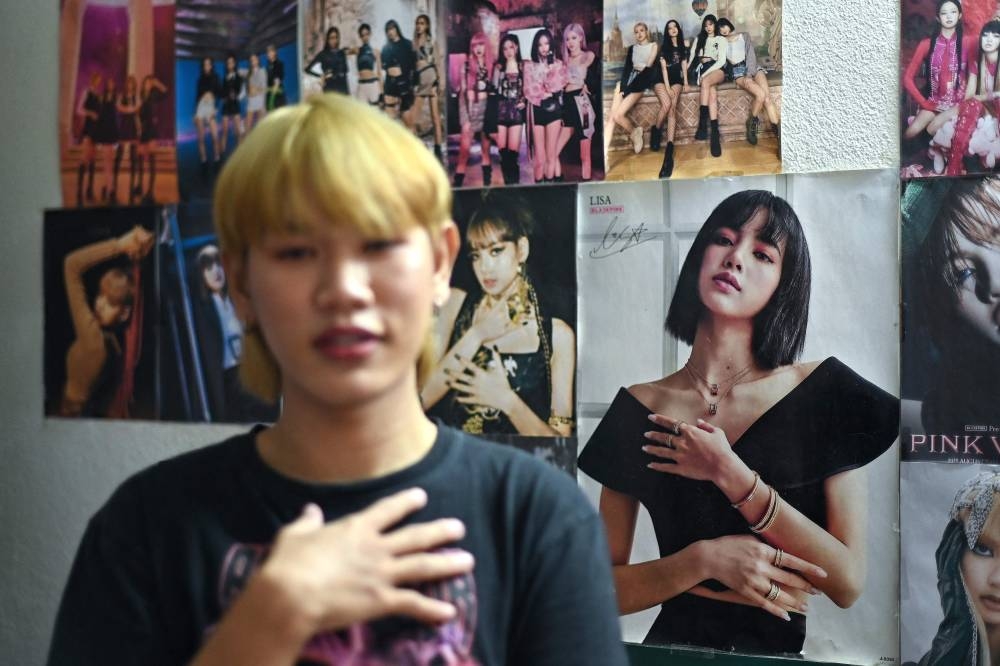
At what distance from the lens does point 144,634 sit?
27.5 inches

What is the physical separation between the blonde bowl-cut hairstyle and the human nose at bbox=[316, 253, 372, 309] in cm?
2

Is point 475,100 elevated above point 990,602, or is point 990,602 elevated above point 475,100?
point 475,100

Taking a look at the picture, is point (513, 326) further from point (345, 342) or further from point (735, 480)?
point (345, 342)

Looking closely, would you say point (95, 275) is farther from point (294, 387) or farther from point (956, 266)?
point (956, 266)

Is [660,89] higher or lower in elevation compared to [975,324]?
higher

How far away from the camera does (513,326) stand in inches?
57.7

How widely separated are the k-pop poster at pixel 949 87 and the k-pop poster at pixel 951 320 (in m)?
0.03

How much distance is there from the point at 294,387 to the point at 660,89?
0.83 m

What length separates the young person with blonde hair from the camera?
26.6 inches

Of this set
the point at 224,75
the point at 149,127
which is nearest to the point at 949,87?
the point at 224,75

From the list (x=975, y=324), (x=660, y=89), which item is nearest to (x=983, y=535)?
(x=975, y=324)

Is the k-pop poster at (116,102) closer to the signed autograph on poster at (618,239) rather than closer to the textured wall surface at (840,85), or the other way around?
the signed autograph on poster at (618,239)

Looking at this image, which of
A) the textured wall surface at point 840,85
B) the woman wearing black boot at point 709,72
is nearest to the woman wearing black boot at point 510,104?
the woman wearing black boot at point 709,72

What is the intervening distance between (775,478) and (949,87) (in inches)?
21.1
